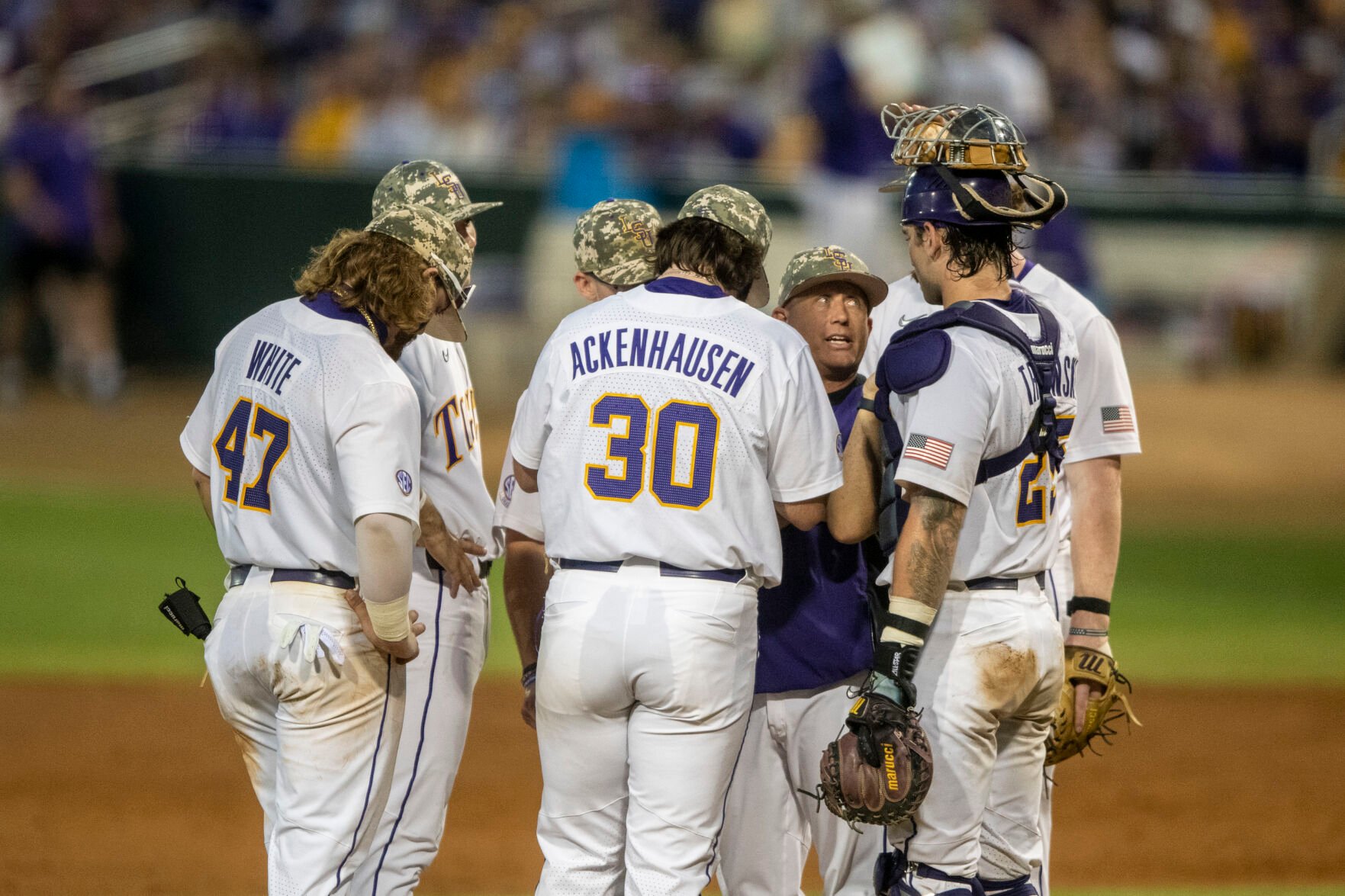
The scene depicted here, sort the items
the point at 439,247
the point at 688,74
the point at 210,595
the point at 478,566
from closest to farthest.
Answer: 1. the point at 439,247
2. the point at 478,566
3. the point at 210,595
4. the point at 688,74

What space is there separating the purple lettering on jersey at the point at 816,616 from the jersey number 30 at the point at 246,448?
4.11ft

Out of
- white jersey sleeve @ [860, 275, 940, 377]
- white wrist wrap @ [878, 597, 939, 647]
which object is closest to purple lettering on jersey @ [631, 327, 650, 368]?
white wrist wrap @ [878, 597, 939, 647]

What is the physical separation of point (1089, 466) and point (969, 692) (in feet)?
3.50

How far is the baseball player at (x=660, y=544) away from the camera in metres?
3.55

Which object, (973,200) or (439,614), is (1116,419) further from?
(439,614)

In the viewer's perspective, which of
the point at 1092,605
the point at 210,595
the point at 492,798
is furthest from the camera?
the point at 210,595

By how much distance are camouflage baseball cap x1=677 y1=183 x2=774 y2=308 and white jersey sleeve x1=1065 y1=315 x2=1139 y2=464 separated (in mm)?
1007

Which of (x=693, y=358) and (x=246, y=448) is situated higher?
(x=693, y=358)

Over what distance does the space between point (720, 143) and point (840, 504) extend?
13.3 meters

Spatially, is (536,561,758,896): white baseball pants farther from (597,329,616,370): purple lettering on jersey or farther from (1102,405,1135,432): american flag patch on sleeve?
(1102,405,1135,432): american flag patch on sleeve

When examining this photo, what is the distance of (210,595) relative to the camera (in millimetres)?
9531

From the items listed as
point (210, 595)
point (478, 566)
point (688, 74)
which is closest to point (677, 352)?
point (478, 566)

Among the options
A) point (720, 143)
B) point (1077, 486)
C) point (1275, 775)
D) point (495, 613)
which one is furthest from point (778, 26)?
point (1077, 486)

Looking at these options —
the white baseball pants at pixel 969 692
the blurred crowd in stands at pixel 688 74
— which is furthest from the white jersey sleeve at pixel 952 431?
the blurred crowd in stands at pixel 688 74
